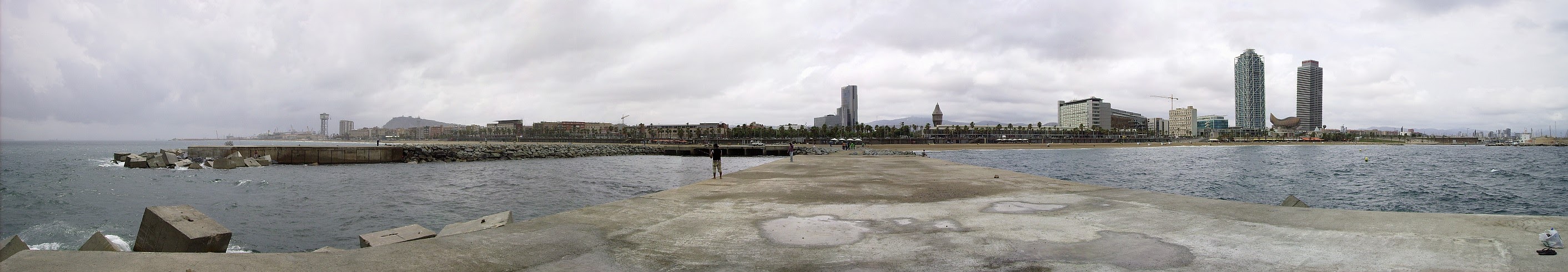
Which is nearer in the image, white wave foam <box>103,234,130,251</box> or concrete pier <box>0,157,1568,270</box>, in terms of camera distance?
concrete pier <box>0,157,1568,270</box>

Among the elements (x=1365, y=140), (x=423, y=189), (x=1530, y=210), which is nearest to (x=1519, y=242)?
(x=1530, y=210)

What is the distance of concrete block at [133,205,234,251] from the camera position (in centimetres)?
592

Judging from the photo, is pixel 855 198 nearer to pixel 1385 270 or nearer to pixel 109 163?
pixel 1385 270

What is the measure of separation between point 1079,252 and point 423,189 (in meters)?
22.5

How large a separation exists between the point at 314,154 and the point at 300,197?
94.5 feet

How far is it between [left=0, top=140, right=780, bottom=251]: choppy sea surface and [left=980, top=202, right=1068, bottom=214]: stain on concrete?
1022 centimetres

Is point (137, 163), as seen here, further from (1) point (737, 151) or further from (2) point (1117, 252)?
(2) point (1117, 252)

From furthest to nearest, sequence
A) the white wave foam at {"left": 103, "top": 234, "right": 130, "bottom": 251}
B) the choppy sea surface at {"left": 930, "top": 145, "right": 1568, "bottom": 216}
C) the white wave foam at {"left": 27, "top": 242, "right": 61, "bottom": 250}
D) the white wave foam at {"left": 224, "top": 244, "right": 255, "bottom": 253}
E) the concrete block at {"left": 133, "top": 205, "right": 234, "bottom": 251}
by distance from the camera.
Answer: the choppy sea surface at {"left": 930, "top": 145, "right": 1568, "bottom": 216} < the white wave foam at {"left": 27, "top": 242, "right": 61, "bottom": 250} < the white wave foam at {"left": 224, "top": 244, "right": 255, "bottom": 253} < the white wave foam at {"left": 103, "top": 234, "right": 130, "bottom": 251} < the concrete block at {"left": 133, "top": 205, "right": 234, "bottom": 251}

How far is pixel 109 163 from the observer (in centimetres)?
4222

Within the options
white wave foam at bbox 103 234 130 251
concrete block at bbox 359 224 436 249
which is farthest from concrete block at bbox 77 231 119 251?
white wave foam at bbox 103 234 130 251

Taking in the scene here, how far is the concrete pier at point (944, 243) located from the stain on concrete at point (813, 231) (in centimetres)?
3

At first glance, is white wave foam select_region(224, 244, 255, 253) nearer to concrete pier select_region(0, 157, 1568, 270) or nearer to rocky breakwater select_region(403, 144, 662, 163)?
concrete pier select_region(0, 157, 1568, 270)

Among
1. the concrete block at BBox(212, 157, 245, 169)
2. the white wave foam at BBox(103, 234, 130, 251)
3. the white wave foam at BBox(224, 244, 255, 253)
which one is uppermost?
the concrete block at BBox(212, 157, 245, 169)

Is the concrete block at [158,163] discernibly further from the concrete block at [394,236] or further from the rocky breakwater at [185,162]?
the concrete block at [394,236]
